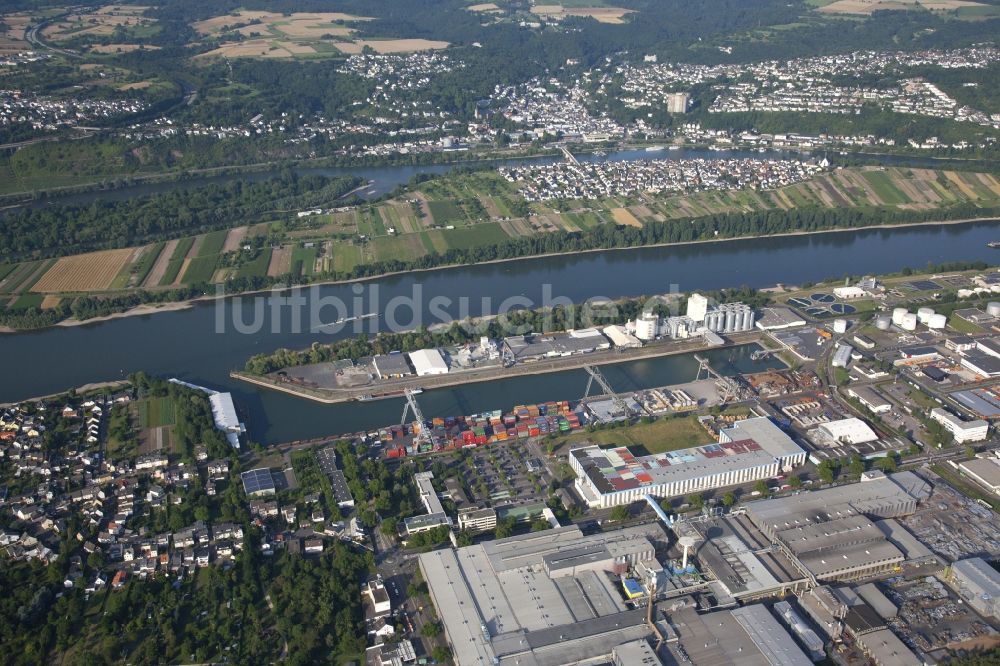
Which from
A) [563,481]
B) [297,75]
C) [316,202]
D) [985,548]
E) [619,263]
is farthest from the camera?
[297,75]

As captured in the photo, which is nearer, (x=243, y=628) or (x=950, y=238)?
(x=243, y=628)

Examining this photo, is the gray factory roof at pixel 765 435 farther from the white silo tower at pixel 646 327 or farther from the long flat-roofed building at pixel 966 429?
the white silo tower at pixel 646 327

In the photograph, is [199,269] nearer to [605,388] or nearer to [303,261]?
[303,261]

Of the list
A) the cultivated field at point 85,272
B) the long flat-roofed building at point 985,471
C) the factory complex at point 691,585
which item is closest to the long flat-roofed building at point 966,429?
the long flat-roofed building at point 985,471

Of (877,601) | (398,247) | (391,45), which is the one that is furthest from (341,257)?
(391,45)

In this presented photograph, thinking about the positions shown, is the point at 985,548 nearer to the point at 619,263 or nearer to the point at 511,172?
the point at 619,263

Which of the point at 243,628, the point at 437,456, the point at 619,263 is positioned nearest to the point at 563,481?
the point at 437,456
